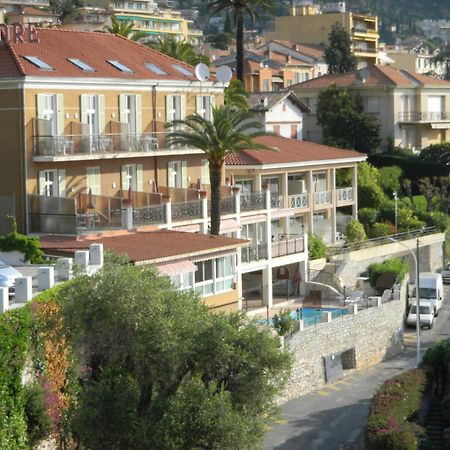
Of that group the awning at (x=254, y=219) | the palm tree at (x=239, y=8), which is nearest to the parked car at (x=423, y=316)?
the awning at (x=254, y=219)

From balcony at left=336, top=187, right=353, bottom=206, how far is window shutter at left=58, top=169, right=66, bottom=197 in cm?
2462

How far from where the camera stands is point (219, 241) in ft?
166

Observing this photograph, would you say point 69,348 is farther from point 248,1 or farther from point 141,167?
point 248,1

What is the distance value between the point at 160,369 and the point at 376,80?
6511 centimetres

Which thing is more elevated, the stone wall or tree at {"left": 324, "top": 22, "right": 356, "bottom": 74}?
tree at {"left": 324, "top": 22, "right": 356, "bottom": 74}

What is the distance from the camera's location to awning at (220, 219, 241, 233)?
5597 cm

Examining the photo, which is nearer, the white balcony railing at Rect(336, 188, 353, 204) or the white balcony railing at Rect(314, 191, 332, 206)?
the white balcony railing at Rect(314, 191, 332, 206)

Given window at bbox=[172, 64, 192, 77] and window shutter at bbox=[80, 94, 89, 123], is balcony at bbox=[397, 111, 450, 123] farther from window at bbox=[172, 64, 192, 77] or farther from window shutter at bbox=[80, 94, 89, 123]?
window shutter at bbox=[80, 94, 89, 123]


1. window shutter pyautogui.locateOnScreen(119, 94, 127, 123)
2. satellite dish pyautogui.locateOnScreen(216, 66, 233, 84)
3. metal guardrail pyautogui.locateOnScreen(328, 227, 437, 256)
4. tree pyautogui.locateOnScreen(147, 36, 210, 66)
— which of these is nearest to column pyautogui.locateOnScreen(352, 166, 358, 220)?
metal guardrail pyautogui.locateOnScreen(328, 227, 437, 256)

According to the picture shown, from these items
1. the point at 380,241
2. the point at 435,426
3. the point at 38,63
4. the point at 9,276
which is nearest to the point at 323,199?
the point at 380,241

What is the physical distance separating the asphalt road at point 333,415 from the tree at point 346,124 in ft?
122

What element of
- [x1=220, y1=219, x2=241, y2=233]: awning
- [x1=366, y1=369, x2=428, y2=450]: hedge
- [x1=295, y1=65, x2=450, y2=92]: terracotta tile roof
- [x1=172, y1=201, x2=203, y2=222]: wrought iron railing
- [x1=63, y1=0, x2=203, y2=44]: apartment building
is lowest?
[x1=366, y1=369, x2=428, y2=450]: hedge

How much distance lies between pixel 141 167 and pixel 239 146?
4370 mm

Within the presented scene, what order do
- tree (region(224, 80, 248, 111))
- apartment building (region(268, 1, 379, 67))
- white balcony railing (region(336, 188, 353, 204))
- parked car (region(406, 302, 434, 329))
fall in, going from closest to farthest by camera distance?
parked car (region(406, 302, 434, 329)) < tree (region(224, 80, 248, 111)) < white balcony railing (region(336, 188, 353, 204)) < apartment building (region(268, 1, 379, 67))
